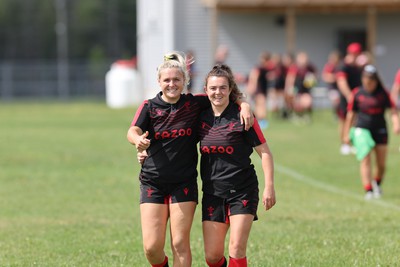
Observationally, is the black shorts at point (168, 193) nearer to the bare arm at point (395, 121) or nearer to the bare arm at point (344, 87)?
the bare arm at point (395, 121)

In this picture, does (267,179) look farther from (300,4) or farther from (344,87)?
(300,4)

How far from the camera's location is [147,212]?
23.9 ft

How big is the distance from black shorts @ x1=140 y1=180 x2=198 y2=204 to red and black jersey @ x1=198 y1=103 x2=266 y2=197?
0.14 meters

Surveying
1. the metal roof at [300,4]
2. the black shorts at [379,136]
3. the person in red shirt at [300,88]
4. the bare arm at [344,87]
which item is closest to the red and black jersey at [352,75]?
the bare arm at [344,87]

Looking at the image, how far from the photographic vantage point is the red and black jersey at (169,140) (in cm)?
735

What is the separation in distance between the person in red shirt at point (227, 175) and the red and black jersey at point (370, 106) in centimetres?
656

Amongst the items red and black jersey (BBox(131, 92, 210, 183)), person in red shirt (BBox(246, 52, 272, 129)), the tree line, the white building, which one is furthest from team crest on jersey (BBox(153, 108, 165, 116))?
the tree line

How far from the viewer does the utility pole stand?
63000mm

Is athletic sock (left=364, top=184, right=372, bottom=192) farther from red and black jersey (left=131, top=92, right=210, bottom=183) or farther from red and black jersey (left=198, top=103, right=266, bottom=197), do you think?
red and black jersey (left=131, top=92, right=210, bottom=183)

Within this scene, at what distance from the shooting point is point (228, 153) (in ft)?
24.0

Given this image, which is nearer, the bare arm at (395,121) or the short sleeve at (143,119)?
the short sleeve at (143,119)

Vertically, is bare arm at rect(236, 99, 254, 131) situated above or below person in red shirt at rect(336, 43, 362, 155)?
above

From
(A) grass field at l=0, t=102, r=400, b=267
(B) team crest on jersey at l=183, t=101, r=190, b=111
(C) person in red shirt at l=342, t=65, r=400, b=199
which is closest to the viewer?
(B) team crest on jersey at l=183, t=101, r=190, b=111

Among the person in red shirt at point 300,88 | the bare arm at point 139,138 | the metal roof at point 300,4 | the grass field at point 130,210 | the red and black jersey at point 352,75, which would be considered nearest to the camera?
the bare arm at point 139,138
